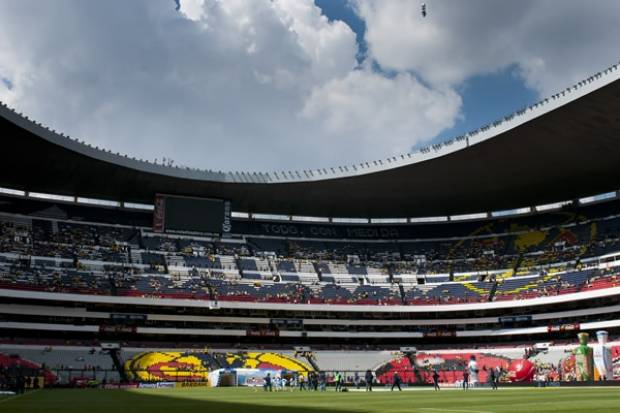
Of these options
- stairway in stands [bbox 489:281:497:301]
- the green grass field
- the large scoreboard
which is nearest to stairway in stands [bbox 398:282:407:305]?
stairway in stands [bbox 489:281:497:301]

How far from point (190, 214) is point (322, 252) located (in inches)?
692

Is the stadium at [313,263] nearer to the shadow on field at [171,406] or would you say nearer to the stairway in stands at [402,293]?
the stairway in stands at [402,293]

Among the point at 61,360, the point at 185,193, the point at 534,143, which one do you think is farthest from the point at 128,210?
the point at 534,143

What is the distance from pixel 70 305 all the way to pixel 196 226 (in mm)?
17560

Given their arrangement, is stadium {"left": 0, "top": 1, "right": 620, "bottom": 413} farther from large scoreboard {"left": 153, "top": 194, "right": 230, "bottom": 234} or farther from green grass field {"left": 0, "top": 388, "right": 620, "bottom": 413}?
green grass field {"left": 0, "top": 388, "right": 620, "bottom": 413}

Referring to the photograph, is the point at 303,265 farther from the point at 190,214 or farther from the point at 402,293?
the point at 190,214

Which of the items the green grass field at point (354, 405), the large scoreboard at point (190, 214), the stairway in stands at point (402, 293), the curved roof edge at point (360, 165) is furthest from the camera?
the large scoreboard at point (190, 214)

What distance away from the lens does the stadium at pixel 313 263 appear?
56.8m

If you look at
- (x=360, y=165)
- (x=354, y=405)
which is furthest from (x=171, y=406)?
(x=360, y=165)

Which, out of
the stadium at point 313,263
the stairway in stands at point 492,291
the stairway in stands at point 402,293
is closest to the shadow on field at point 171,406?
the stadium at point 313,263

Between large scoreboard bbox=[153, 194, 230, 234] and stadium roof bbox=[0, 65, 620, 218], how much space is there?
1.35 m

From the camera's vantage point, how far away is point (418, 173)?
212 feet

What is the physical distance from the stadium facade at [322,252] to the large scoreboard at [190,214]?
0.19m

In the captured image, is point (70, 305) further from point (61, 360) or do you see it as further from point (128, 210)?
point (128, 210)
